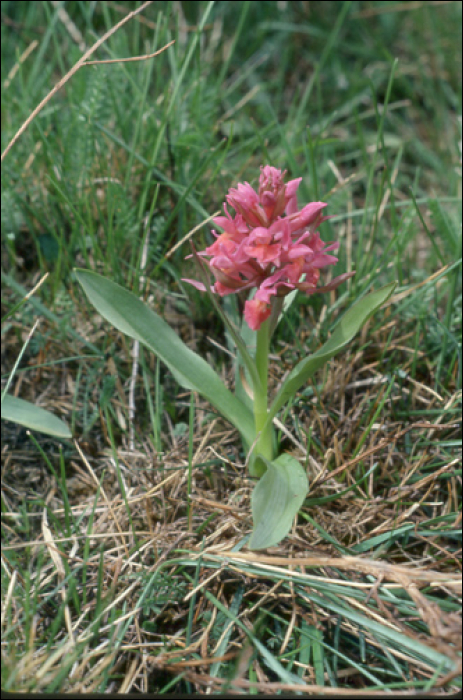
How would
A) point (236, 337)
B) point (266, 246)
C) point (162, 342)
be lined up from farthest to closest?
point (162, 342), point (236, 337), point (266, 246)

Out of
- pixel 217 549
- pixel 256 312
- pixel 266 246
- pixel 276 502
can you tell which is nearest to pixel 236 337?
pixel 256 312

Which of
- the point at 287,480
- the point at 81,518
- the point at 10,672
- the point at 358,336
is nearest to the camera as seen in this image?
the point at 10,672

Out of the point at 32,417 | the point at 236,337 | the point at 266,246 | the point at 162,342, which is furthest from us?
the point at 32,417

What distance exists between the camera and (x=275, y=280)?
3.87 feet

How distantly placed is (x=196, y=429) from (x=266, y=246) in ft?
1.95

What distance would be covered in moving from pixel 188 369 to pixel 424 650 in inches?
28.0

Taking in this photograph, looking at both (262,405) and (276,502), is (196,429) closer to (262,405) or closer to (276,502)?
(262,405)

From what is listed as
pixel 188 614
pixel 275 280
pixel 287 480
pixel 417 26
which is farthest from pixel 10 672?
pixel 417 26

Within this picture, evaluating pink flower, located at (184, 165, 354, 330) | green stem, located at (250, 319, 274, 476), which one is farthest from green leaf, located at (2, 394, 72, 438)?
pink flower, located at (184, 165, 354, 330)

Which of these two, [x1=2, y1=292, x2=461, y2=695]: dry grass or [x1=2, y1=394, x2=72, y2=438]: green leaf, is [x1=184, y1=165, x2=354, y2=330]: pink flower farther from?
[x1=2, y1=394, x2=72, y2=438]: green leaf

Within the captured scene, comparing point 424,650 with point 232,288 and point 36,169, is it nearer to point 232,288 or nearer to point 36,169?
point 232,288

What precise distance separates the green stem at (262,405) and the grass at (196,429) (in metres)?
0.08

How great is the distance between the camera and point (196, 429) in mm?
1594

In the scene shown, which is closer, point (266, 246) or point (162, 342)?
point (266, 246)
